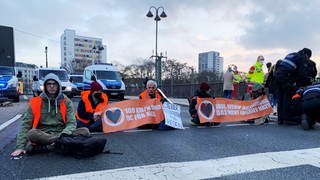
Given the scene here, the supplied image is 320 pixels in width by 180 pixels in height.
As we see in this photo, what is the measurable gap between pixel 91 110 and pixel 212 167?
3660 millimetres

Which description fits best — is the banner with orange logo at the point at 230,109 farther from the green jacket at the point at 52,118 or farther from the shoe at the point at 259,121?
the green jacket at the point at 52,118

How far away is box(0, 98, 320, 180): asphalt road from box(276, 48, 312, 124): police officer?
Result: 4.03 ft

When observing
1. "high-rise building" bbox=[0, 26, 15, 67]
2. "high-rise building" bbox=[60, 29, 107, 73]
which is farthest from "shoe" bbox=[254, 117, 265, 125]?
"high-rise building" bbox=[60, 29, 107, 73]

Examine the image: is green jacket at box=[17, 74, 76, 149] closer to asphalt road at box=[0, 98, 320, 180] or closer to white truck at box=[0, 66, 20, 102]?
asphalt road at box=[0, 98, 320, 180]

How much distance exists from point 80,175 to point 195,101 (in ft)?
15.8

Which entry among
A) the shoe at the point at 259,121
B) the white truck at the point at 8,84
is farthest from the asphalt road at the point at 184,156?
the white truck at the point at 8,84

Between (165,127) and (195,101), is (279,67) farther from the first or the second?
→ (165,127)

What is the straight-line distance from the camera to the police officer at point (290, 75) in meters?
7.64

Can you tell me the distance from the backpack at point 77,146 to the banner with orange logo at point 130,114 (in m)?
2.22

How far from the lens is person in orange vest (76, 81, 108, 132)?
661 cm

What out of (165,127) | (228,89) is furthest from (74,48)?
(165,127)

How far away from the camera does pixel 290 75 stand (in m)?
7.77

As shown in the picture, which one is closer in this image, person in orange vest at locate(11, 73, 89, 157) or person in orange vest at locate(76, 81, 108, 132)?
person in orange vest at locate(11, 73, 89, 157)

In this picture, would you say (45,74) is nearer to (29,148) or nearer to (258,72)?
(258,72)
